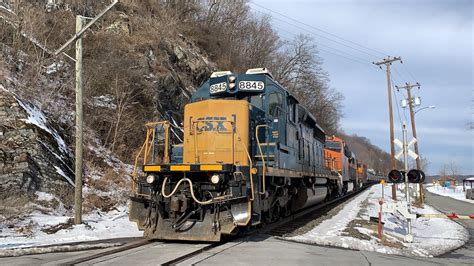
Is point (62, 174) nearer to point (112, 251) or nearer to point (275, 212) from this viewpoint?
point (112, 251)

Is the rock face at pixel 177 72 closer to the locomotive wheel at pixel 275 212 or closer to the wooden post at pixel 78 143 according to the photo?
the wooden post at pixel 78 143

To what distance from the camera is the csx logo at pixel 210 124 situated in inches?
391

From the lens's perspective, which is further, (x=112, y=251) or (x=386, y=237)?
(x=386, y=237)

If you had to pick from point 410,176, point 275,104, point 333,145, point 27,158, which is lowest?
point 410,176

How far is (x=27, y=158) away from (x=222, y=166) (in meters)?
6.58

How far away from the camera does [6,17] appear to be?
16906 mm

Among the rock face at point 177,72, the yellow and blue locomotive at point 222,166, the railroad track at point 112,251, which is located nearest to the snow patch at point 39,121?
the yellow and blue locomotive at point 222,166

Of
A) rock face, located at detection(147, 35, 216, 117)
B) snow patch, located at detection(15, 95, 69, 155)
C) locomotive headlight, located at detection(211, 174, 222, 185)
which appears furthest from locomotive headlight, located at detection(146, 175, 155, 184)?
rock face, located at detection(147, 35, 216, 117)

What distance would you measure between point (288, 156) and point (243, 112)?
2498 mm

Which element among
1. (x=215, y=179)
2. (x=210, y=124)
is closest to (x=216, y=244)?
(x=215, y=179)

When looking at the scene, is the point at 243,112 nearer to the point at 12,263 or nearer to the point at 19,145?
the point at 12,263

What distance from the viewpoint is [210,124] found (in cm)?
1004

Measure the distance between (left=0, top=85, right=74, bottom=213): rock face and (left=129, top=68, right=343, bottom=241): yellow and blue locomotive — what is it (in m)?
3.32

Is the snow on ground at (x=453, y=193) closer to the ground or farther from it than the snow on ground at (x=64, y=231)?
closer to the ground
